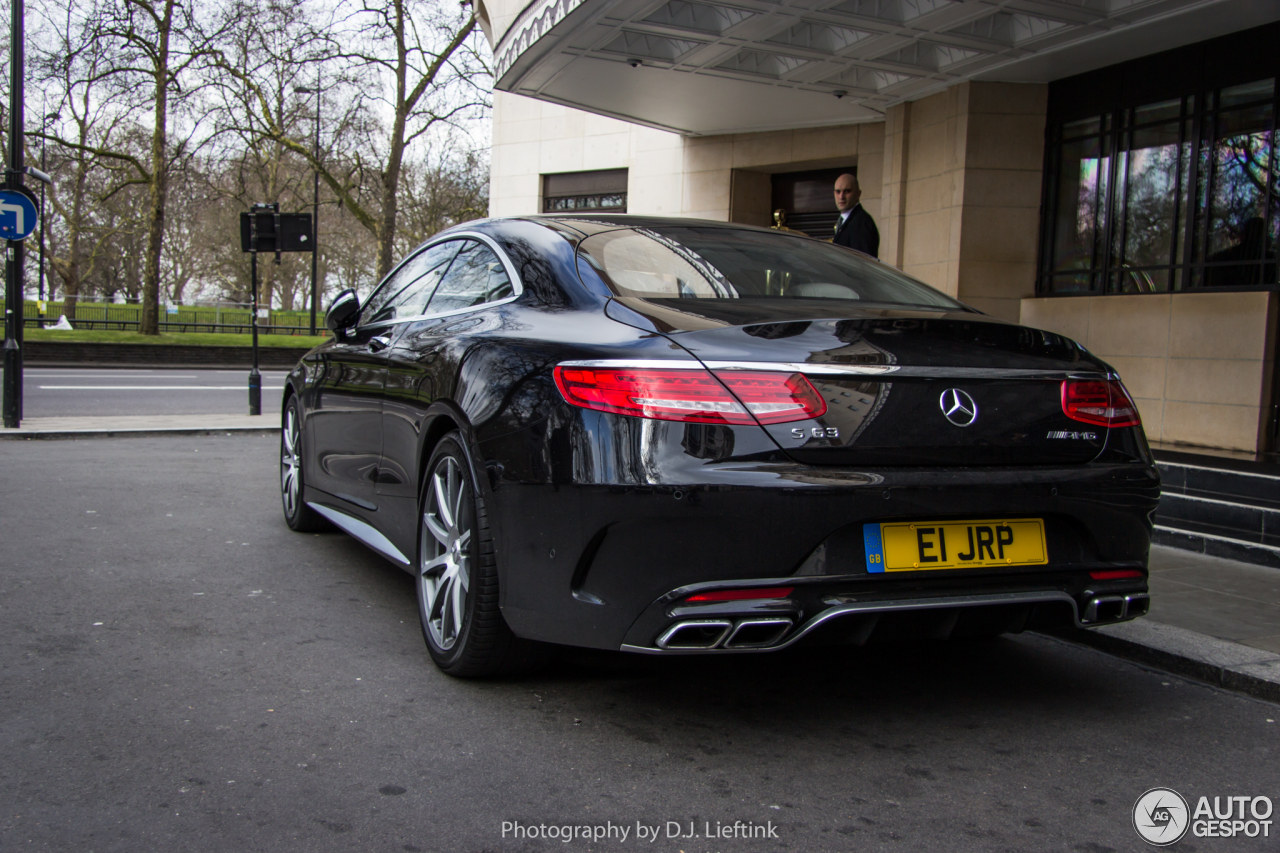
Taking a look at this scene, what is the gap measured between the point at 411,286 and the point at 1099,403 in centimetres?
290

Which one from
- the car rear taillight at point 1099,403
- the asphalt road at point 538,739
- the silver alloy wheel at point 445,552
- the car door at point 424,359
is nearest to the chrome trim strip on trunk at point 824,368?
the car rear taillight at point 1099,403

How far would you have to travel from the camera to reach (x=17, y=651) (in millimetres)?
3699

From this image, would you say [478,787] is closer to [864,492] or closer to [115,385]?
[864,492]

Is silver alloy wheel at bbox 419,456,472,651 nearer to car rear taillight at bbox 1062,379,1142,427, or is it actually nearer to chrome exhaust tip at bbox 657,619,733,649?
chrome exhaust tip at bbox 657,619,733,649

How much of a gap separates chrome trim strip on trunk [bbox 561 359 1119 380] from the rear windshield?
47cm

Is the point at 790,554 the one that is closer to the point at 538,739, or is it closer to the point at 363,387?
the point at 538,739

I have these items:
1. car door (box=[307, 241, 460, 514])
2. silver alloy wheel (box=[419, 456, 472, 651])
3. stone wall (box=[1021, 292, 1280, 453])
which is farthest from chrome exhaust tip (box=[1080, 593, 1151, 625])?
stone wall (box=[1021, 292, 1280, 453])

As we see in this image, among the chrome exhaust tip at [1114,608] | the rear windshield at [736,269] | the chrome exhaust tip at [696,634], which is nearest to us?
the chrome exhaust tip at [696,634]

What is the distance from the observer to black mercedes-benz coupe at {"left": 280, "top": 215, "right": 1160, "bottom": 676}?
272cm

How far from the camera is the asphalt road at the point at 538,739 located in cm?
248

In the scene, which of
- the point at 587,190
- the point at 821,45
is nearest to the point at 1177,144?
the point at 821,45

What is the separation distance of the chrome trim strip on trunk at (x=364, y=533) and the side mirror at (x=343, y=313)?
2.79ft

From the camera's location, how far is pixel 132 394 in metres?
17.5

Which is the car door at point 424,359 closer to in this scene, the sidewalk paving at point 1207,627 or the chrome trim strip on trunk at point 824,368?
the chrome trim strip on trunk at point 824,368
